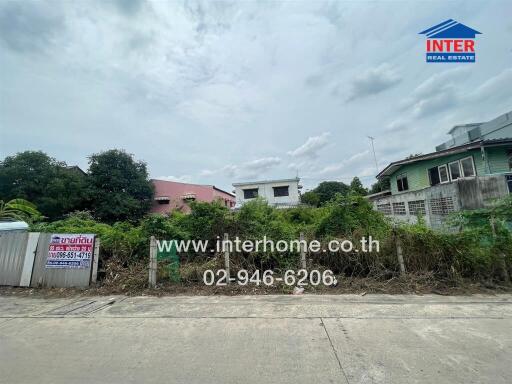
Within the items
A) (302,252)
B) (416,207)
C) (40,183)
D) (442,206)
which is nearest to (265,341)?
(302,252)

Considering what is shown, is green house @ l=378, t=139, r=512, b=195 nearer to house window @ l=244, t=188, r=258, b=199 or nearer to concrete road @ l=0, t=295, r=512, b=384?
concrete road @ l=0, t=295, r=512, b=384

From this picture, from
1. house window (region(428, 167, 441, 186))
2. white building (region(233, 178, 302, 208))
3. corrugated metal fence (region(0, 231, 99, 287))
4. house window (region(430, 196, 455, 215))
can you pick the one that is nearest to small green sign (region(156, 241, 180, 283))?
corrugated metal fence (region(0, 231, 99, 287))

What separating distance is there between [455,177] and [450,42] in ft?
23.8

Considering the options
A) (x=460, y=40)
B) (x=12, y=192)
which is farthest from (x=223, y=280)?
(x=12, y=192)

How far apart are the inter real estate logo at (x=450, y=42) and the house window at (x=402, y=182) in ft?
32.2

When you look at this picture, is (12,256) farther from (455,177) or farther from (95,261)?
(455,177)

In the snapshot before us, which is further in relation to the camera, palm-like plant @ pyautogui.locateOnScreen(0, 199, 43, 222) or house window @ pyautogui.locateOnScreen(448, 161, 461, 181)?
house window @ pyautogui.locateOnScreen(448, 161, 461, 181)

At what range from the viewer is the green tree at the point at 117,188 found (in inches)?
973

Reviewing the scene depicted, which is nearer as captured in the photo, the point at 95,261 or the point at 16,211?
the point at 95,261

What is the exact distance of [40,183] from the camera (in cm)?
2141

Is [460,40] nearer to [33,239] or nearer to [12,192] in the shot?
[33,239]

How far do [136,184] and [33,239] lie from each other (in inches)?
832

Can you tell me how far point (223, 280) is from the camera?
629 cm

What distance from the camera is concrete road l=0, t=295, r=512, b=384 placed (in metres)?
2.73
